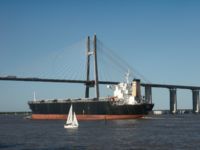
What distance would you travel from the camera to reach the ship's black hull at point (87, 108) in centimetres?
9018

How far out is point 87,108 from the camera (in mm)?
98312

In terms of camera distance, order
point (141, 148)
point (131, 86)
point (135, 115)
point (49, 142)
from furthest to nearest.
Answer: point (131, 86), point (135, 115), point (49, 142), point (141, 148)

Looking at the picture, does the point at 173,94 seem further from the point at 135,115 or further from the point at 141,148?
the point at 141,148

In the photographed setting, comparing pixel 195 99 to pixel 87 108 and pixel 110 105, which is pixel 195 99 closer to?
pixel 87 108

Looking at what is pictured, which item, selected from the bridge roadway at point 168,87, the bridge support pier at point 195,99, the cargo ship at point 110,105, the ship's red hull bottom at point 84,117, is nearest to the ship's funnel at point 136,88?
the cargo ship at point 110,105

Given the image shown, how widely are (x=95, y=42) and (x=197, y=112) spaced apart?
7470 cm

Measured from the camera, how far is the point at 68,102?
103812 mm

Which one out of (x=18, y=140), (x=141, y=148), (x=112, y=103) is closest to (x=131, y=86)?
(x=112, y=103)

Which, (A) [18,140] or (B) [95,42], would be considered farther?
(B) [95,42]

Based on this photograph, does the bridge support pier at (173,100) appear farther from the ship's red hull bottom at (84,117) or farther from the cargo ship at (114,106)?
the cargo ship at (114,106)

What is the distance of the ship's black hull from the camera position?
90.2 metres

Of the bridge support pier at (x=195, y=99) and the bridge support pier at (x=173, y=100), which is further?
Answer: the bridge support pier at (x=195, y=99)

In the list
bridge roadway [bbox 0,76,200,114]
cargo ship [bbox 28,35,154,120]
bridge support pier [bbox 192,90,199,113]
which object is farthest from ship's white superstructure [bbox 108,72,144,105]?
bridge support pier [bbox 192,90,199,113]

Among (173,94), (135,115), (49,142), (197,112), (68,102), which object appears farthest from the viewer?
(197,112)
